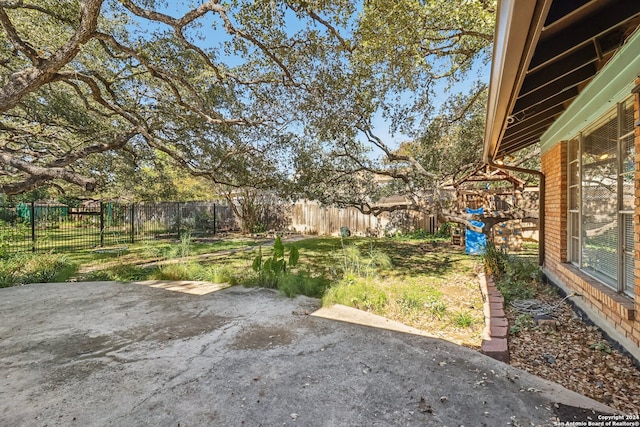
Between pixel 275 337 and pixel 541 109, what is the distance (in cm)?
453

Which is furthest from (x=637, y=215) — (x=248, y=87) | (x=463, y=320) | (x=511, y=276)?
(x=248, y=87)

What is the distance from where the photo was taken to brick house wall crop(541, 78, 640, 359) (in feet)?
8.66

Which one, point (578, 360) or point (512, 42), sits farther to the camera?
point (578, 360)

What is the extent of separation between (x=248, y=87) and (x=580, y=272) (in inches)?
278

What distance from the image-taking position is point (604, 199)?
354 cm

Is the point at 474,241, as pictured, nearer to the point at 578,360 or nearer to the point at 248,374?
the point at 578,360

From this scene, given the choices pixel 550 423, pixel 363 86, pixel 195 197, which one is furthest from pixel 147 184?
pixel 550 423

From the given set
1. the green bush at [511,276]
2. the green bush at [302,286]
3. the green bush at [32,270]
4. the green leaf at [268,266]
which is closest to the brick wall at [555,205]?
the green bush at [511,276]

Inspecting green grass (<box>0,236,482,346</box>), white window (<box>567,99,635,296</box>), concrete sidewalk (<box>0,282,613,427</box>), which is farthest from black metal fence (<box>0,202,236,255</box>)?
→ white window (<box>567,99,635,296</box>)

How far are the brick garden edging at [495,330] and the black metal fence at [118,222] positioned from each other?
11569 mm

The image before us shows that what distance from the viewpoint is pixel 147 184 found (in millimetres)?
14062

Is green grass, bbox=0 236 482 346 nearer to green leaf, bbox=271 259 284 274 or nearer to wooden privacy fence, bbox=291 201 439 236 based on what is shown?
green leaf, bbox=271 259 284 274

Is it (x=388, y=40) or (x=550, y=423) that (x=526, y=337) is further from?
(x=388, y=40)

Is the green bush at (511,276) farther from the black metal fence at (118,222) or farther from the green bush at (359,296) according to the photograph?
the black metal fence at (118,222)
